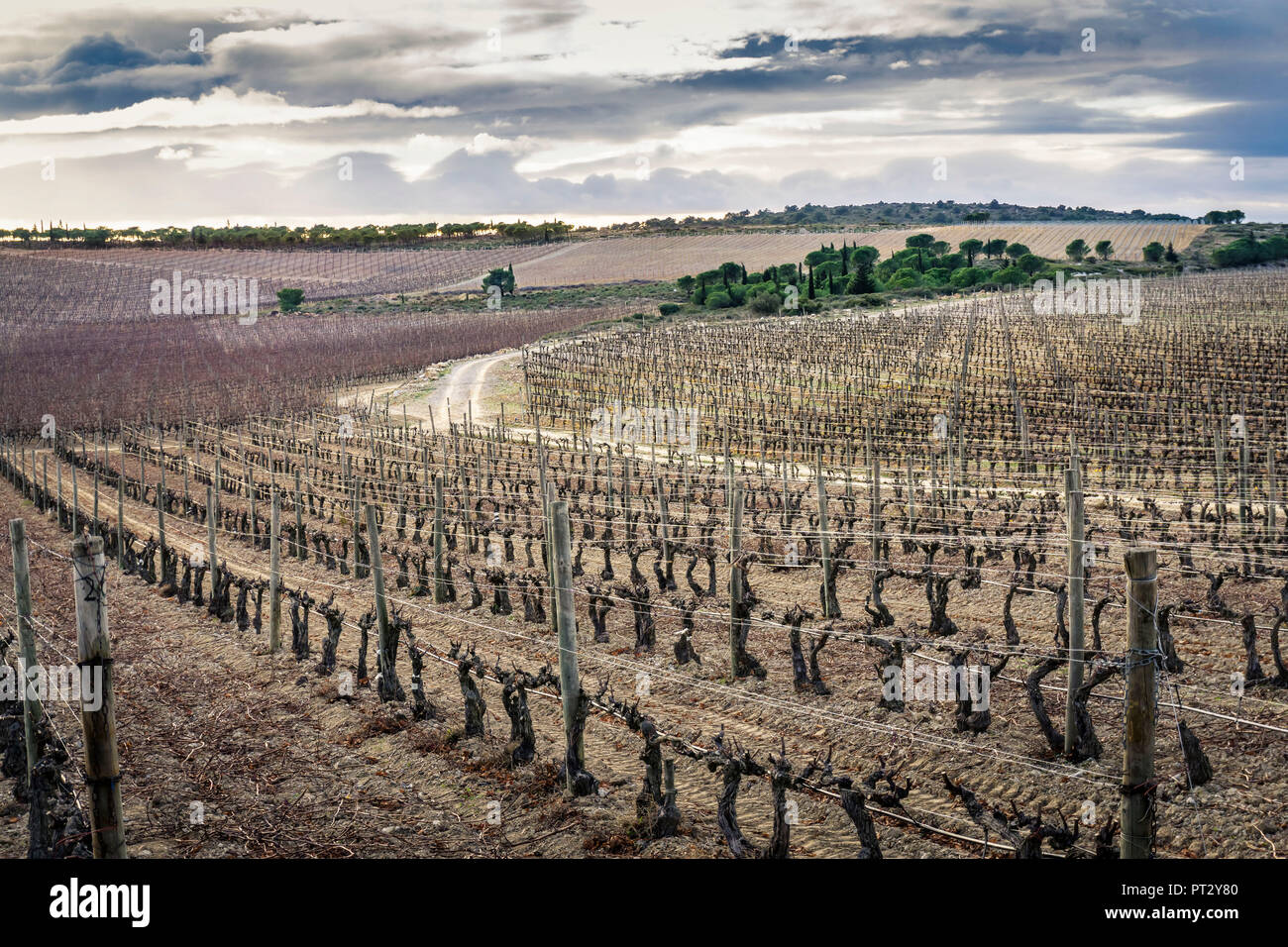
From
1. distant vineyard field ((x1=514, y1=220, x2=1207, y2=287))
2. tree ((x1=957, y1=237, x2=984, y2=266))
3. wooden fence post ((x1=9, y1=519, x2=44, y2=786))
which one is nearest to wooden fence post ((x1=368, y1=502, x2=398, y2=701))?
wooden fence post ((x1=9, y1=519, x2=44, y2=786))

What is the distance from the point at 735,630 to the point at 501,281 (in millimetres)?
97844

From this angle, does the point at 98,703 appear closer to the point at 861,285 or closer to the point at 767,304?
the point at 767,304

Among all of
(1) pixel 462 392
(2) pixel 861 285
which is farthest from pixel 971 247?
(1) pixel 462 392

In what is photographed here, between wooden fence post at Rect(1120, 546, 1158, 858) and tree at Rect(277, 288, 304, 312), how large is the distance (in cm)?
9887

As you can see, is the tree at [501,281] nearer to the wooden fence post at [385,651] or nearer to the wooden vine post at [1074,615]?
the wooden fence post at [385,651]

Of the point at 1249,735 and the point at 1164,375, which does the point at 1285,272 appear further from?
the point at 1249,735

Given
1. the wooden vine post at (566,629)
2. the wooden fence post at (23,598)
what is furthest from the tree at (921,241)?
the wooden fence post at (23,598)

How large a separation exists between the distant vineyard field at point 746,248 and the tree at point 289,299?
72.2 ft

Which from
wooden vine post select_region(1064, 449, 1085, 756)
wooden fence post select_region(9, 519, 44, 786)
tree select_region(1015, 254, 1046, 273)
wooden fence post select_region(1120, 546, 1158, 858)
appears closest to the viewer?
wooden fence post select_region(1120, 546, 1158, 858)

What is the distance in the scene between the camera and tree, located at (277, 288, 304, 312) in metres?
98.4

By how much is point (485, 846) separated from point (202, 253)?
125248mm

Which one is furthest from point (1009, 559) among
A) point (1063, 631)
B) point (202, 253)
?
point (202, 253)

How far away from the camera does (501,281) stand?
106250mm

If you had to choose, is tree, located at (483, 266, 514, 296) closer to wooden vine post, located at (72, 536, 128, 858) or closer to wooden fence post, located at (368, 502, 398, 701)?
wooden fence post, located at (368, 502, 398, 701)
